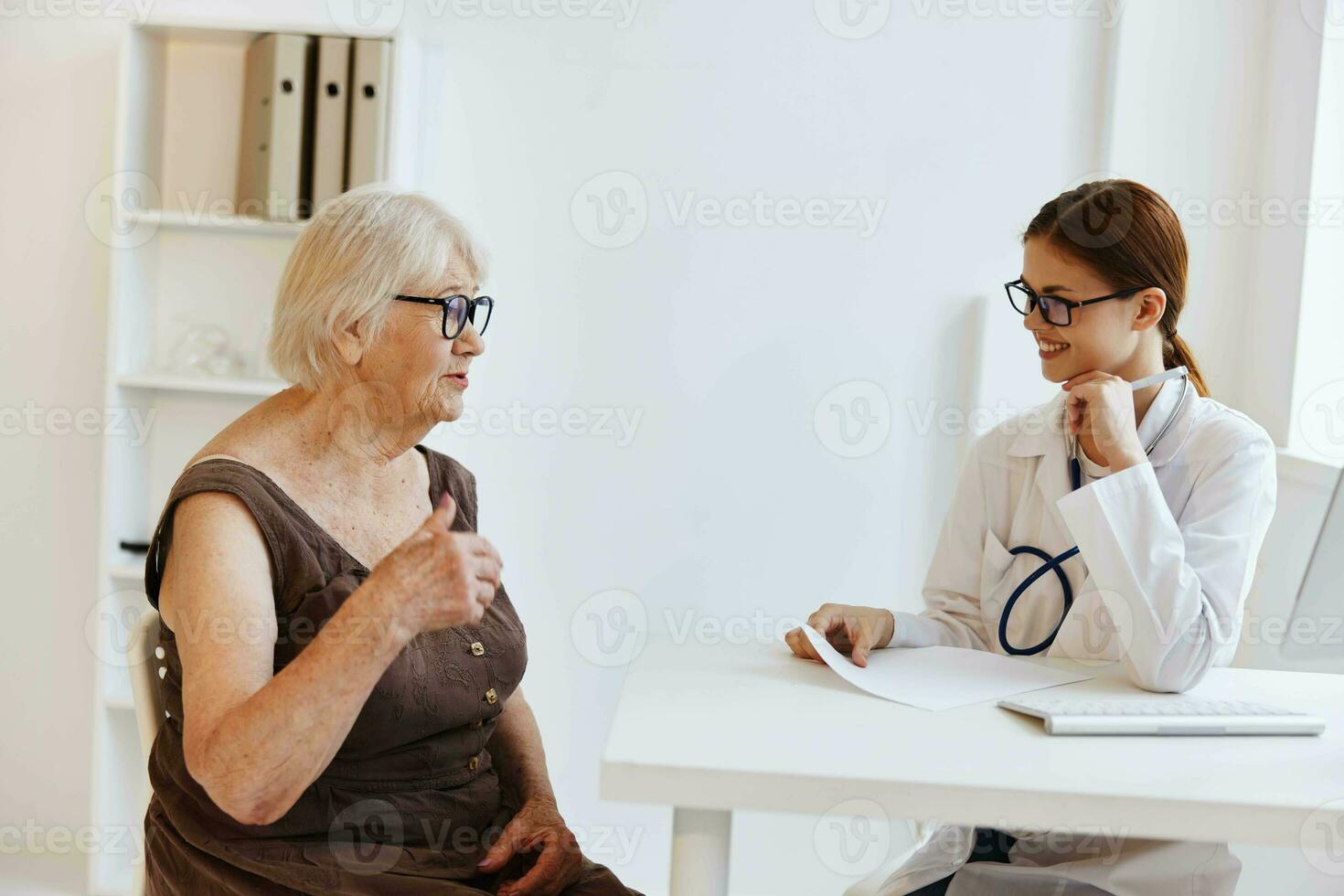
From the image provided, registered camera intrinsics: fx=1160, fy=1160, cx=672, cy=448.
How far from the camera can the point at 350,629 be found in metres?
1.21

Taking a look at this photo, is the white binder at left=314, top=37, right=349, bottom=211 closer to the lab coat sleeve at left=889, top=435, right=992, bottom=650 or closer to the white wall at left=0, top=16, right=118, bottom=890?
the white wall at left=0, top=16, right=118, bottom=890

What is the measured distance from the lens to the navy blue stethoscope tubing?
1.69 meters

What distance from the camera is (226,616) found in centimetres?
127

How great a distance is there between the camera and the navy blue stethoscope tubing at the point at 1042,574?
5.54ft

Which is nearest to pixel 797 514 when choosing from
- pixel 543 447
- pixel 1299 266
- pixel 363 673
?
pixel 543 447

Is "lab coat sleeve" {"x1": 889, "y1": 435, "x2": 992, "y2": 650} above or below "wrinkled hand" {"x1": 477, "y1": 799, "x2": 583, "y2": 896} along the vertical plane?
above

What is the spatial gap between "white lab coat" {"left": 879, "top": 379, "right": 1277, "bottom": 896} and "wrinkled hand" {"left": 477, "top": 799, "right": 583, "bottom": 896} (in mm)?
410

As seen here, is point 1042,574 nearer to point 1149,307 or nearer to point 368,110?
point 1149,307

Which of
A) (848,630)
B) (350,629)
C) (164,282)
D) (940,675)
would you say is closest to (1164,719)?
(940,675)

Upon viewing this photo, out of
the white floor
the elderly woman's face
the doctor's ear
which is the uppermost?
the doctor's ear

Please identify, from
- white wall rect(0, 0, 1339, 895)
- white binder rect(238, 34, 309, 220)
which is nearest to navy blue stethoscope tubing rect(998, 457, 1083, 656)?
white wall rect(0, 0, 1339, 895)

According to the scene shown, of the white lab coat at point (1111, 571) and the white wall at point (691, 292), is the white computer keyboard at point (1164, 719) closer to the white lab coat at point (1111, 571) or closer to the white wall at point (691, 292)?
the white lab coat at point (1111, 571)

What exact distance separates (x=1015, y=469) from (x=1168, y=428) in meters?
0.23

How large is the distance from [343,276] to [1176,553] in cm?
114
